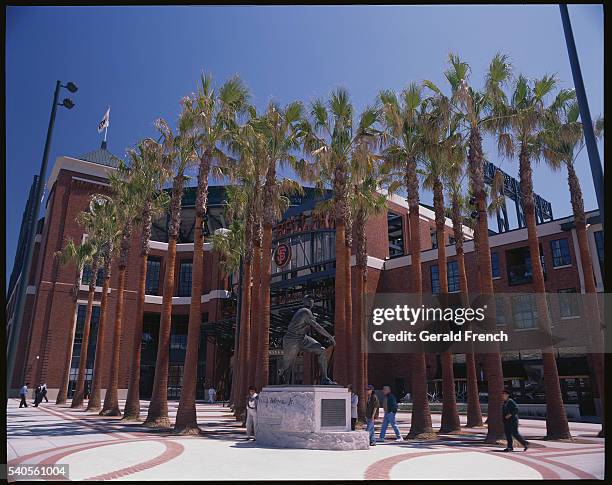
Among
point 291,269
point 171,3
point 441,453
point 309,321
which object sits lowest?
point 441,453

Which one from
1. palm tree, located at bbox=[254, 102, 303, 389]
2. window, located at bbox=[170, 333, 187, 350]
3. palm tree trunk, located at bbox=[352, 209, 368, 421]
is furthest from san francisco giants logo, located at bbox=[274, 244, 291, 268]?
palm tree, located at bbox=[254, 102, 303, 389]

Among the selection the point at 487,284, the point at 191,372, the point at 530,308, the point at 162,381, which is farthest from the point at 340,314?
the point at 530,308

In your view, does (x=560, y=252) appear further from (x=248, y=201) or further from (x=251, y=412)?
(x=251, y=412)

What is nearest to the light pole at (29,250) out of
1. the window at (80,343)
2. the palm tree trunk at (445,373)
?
A: the palm tree trunk at (445,373)

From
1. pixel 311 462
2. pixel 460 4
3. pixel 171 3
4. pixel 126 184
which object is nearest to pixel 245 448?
pixel 311 462

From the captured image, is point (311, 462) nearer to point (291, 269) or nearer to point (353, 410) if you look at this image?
point (353, 410)

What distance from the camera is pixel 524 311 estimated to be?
37.1 m

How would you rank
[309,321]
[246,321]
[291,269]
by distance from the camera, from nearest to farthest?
1. [309,321]
2. [246,321]
3. [291,269]

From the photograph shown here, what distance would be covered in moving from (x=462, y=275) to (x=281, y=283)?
26.5 m

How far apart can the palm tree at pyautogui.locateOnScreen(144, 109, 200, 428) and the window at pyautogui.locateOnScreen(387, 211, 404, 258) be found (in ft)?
105

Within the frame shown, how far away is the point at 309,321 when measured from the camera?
648 inches

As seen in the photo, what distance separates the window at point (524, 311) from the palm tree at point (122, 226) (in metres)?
27.7

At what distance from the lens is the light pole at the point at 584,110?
10.8 meters

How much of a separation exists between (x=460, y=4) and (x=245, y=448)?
12.7 metres
